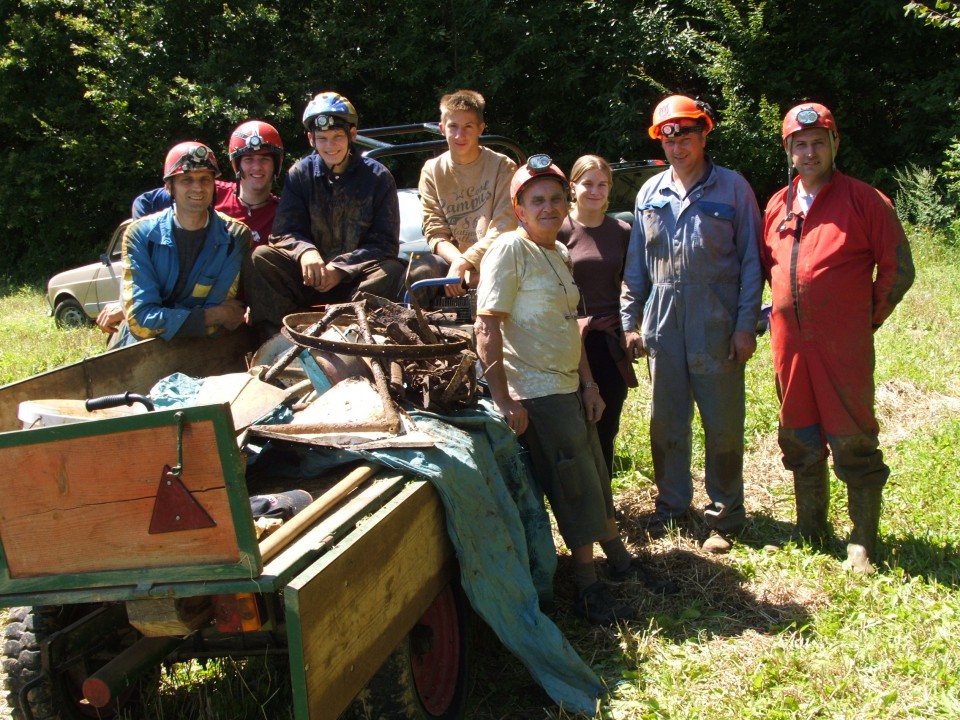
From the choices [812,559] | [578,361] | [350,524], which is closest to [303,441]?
[350,524]

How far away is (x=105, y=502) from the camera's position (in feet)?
8.04

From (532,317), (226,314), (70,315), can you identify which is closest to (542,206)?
(532,317)

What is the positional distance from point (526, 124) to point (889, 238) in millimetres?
10736

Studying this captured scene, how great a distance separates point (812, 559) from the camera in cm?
423

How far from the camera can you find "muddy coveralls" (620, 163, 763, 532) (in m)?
4.35

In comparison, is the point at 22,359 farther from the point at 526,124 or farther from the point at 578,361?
the point at 526,124

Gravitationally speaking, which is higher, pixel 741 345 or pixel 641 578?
pixel 741 345

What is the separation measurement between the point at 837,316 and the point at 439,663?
7.50 ft

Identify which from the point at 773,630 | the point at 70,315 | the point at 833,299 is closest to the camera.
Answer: the point at 773,630

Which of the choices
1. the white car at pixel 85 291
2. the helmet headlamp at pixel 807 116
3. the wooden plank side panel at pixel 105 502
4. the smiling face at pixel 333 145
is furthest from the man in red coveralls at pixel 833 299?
the white car at pixel 85 291

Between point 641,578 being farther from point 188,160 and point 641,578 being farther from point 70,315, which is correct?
point 70,315

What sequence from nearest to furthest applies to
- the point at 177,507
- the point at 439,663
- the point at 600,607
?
the point at 177,507 → the point at 439,663 → the point at 600,607

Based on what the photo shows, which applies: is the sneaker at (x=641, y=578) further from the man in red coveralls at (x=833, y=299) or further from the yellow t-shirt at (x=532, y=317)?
the yellow t-shirt at (x=532, y=317)

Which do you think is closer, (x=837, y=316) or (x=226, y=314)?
(x=837, y=316)
